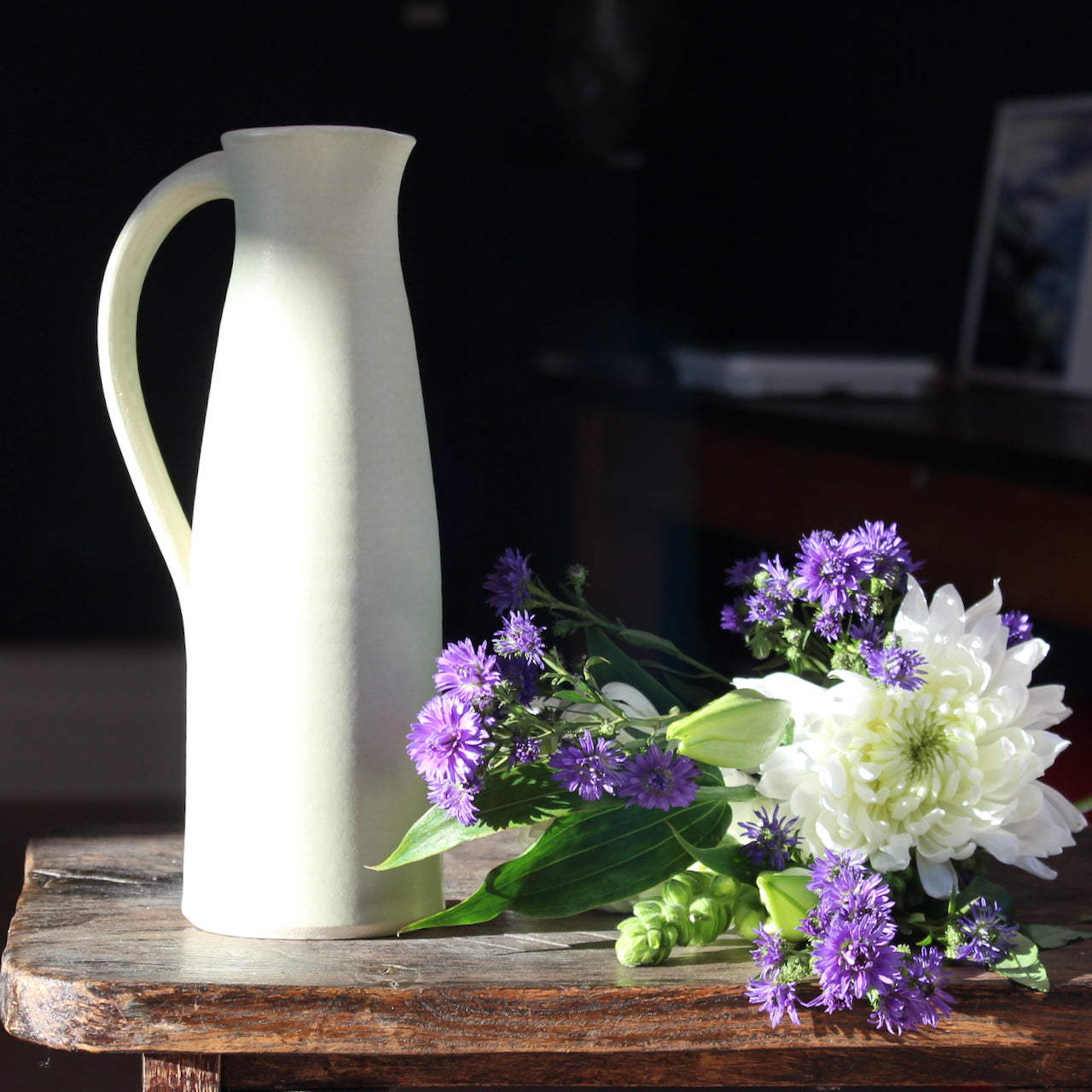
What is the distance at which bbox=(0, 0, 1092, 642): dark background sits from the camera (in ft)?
8.23

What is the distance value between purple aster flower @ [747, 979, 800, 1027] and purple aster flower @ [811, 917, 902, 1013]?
0.06ft

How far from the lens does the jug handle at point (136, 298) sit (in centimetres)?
66

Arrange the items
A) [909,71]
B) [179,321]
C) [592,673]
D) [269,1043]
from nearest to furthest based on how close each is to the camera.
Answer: [269,1043] < [592,673] < [179,321] < [909,71]

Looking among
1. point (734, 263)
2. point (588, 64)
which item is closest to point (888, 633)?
point (588, 64)

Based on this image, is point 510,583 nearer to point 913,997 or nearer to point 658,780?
point 658,780

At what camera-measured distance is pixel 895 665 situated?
0.61m

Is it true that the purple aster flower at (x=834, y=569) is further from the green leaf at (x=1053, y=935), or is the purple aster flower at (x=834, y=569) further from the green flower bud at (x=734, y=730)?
the green leaf at (x=1053, y=935)

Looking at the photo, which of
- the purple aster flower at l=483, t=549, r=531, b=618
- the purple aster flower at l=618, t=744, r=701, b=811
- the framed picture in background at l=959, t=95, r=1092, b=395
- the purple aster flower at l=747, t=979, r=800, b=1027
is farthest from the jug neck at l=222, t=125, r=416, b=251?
the framed picture in background at l=959, t=95, r=1092, b=395

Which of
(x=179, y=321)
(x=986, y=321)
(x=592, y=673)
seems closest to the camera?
(x=592, y=673)

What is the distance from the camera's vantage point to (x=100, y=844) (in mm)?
823

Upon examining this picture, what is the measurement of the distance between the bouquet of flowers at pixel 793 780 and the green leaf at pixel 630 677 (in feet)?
0.16

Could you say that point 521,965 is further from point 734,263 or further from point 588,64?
point 734,263

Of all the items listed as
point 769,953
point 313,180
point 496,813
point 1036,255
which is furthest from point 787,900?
point 1036,255

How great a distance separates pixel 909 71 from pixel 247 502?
304 cm
